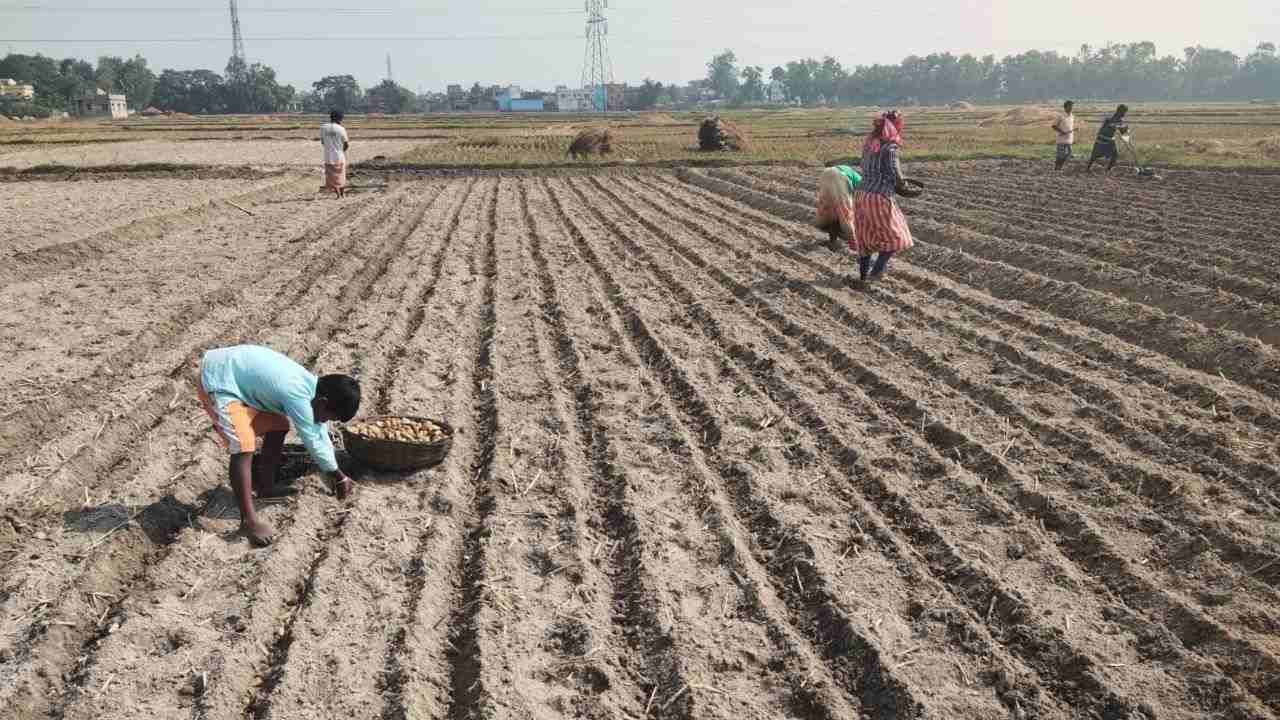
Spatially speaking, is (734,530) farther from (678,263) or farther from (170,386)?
(678,263)

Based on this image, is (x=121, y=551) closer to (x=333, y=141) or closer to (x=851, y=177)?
(x=851, y=177)

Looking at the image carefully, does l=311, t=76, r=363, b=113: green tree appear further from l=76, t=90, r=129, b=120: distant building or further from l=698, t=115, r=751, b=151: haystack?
l=698, t=115, r=751, b=151: haystack

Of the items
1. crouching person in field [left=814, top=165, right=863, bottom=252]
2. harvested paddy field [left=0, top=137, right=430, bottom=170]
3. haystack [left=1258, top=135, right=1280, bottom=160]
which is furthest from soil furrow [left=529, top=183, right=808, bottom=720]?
haystack [left=1258, top=135, right=1280, bottom=160]

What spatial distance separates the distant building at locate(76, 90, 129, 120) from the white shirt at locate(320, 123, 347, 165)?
297ft

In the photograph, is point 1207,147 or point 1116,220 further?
point 1207,147

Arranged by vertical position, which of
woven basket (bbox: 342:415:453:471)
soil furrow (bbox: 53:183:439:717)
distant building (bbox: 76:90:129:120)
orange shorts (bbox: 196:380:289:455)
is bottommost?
→ soil furrow (bbox: 53:183:439:717)

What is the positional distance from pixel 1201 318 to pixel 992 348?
2159 mm

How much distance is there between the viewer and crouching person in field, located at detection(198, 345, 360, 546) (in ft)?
14.9

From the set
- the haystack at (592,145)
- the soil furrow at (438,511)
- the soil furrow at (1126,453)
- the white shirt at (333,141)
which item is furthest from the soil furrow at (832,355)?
the haystack at (592,145)

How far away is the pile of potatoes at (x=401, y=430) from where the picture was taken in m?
5.39

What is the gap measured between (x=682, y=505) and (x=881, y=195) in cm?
555

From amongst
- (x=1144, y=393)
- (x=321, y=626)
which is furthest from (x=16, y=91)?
(x=1144, y=393)

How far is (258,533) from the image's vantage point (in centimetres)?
455

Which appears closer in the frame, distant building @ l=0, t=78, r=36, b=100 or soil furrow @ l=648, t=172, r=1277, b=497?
soil furrow @ l=648, t=172, r=1277, b=497
